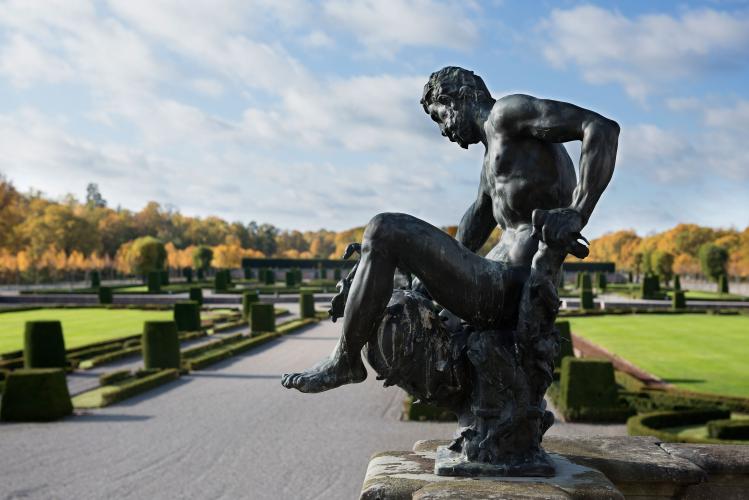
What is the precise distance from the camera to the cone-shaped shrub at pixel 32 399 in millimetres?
10305

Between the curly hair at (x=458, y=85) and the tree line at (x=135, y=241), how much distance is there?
4303 centimetres

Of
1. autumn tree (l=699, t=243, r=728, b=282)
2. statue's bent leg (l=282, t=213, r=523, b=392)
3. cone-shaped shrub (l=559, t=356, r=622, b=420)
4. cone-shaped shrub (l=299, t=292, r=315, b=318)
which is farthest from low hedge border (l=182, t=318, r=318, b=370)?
autumn tree (l=699, t=243, r=728, b=282)

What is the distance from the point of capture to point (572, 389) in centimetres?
1073

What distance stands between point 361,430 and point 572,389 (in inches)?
134

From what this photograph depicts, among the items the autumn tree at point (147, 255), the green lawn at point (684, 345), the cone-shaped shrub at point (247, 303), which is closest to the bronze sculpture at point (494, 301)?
the green lawn at point (684, 345)

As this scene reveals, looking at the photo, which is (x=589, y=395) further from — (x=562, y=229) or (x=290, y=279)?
(x=290, y=279)

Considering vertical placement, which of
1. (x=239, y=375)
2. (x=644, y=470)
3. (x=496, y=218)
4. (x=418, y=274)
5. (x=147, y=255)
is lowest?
(x=239, y=375)

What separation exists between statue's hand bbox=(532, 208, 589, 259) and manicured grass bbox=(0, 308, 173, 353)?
55.8 ft

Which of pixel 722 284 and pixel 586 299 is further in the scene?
pixel 722 284

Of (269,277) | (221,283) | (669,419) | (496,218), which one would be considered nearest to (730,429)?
(669,419)

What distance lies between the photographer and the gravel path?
7184 mm

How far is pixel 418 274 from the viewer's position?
2.99 metres

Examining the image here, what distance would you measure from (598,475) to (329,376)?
1.26 metres

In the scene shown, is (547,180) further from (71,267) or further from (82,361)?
(71,267)
